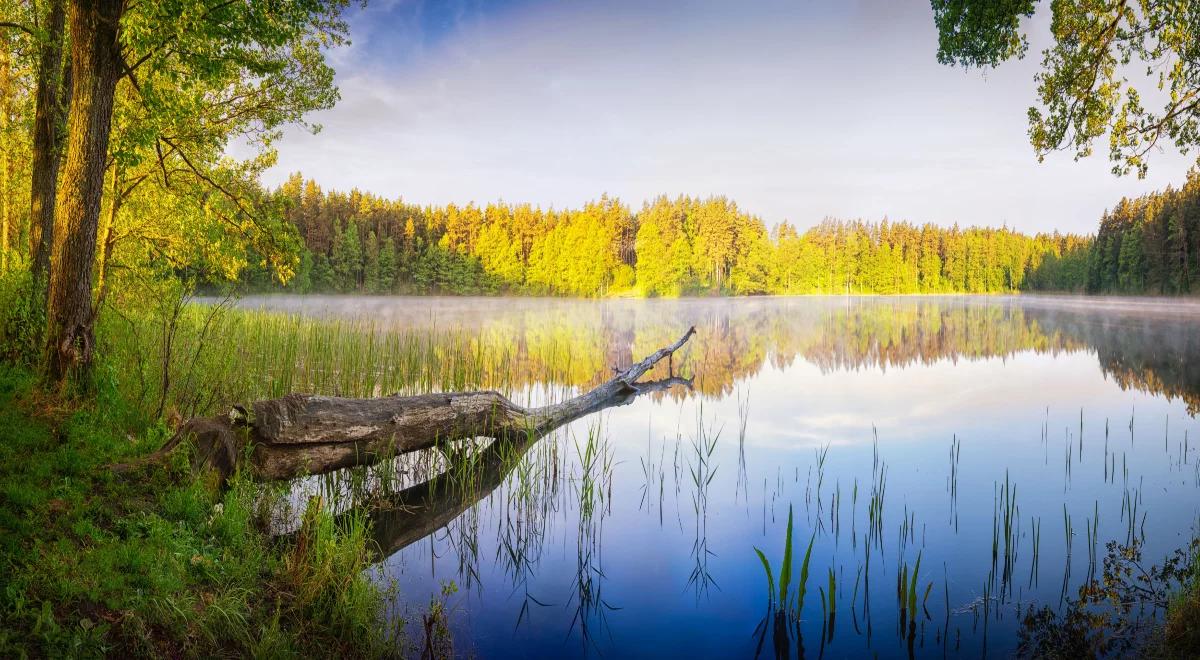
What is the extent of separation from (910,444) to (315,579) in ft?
29.5

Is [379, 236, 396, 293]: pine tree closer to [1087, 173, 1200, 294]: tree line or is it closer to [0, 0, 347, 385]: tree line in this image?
[0, 0, 347, 385]: tree line

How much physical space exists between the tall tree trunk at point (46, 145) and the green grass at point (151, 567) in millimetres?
4279

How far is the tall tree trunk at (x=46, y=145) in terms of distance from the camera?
8.67 m

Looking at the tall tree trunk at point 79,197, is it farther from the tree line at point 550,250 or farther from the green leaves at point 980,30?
the tree line at point 550,250

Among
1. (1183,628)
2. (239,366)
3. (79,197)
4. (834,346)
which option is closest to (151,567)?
(79,197)

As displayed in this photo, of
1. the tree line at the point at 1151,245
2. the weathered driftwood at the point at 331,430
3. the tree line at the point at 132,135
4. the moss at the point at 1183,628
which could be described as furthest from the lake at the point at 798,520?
the tree line at the point at 1151,245

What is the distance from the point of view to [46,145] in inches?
345

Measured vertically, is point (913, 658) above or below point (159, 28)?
below

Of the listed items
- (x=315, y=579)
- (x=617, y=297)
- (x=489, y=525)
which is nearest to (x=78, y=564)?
(x=315, y=579)

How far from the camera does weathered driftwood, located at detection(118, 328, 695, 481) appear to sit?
18.6ft

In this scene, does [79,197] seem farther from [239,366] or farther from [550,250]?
[550,250]

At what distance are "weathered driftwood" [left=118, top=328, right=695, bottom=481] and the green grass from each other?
345 mm

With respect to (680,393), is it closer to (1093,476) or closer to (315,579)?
(1093,476)

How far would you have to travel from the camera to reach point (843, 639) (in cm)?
429
